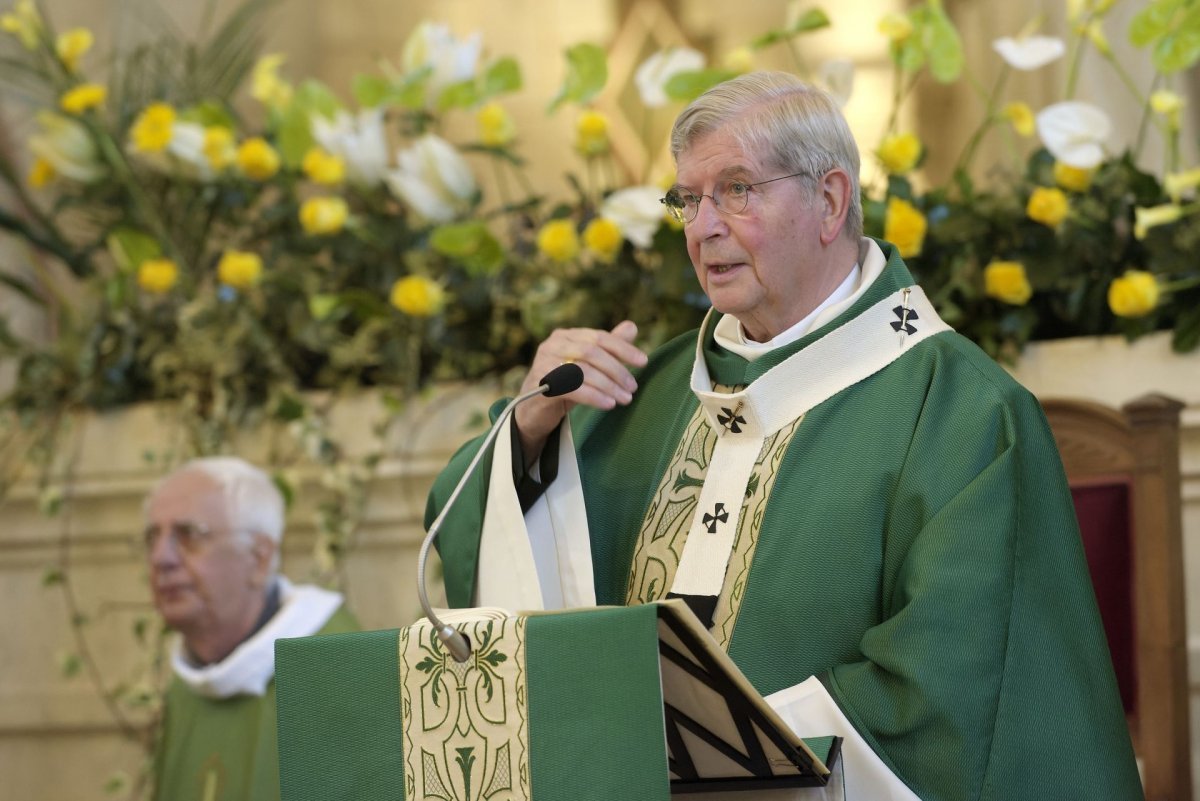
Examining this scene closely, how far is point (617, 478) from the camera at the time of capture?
2.99m

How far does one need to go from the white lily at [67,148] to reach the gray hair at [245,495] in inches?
43.1

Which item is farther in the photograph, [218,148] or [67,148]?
[67,148]

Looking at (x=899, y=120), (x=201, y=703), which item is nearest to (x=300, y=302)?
(x=201, y=703)

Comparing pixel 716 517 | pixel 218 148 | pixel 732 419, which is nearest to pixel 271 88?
pixel 218 148

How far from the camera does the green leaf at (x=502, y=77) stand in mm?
4469

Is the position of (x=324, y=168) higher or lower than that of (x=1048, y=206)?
higher

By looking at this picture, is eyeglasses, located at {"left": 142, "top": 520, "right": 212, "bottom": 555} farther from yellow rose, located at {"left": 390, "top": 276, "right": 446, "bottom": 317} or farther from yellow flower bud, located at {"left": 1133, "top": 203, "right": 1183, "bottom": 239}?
yellow flower bud, located at {"left": 1133, "top": 203, "right": 1183, "bottom": 239}

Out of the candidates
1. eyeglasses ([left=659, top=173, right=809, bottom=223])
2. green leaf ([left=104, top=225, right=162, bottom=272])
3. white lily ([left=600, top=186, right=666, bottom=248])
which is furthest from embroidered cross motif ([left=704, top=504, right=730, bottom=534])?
green leaf ([left=104, top=225, right=162, bottom=272])

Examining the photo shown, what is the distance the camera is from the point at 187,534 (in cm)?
Answer: 438

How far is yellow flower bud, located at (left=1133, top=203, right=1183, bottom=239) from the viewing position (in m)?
3.63

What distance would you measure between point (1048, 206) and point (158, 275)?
2.46 meters

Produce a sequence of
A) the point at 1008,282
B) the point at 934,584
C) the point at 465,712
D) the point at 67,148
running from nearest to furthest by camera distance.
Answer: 1. the point at 465,712
2. the point at 934,584
3. the point at 1008,282
4. the point at 67,148

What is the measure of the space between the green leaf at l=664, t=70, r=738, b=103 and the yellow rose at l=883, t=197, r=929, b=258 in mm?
576

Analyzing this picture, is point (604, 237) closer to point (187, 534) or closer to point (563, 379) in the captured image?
point (187, 534)
